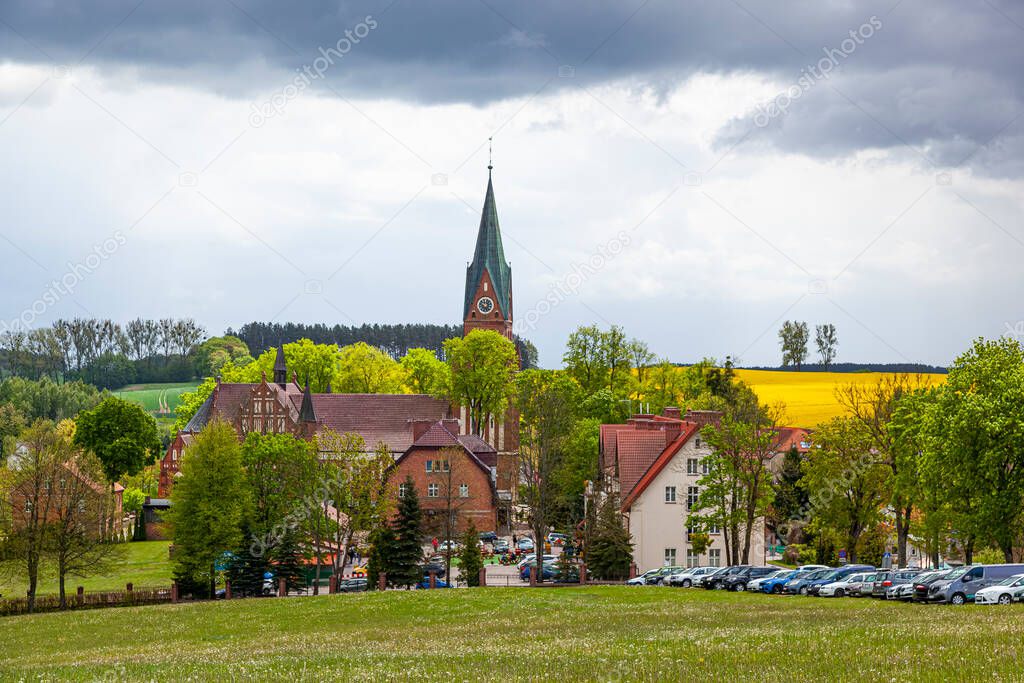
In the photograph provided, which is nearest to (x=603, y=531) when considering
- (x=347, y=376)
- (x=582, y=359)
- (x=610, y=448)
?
(x=610, y=448)

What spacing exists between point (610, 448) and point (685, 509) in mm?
8421

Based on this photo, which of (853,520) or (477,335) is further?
(477,335)

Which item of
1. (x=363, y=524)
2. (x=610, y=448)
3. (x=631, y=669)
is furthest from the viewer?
(x=610, y=448)

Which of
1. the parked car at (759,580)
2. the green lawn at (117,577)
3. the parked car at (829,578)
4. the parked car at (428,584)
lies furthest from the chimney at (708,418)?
the green lawn at (117,577)

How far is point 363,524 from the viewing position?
215 ft

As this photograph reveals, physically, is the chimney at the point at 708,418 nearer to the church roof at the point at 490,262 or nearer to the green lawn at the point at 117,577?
the green lawn at the point at 117,577

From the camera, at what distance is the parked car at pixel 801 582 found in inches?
1842

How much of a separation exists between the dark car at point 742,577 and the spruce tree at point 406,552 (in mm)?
18509

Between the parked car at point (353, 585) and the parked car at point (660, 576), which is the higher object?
the parked car at point (660, 576)

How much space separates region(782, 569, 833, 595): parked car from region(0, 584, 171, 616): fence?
32.3 meters

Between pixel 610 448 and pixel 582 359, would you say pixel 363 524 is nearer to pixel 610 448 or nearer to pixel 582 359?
pixel 610 448

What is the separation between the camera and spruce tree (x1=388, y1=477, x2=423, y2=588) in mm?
61250

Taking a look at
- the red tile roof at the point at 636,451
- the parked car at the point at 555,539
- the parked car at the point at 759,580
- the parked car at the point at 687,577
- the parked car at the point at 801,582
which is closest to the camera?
the parked car at the point at 801,582

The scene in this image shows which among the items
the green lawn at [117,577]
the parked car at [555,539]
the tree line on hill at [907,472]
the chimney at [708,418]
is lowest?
the green lawn at [117,577]
